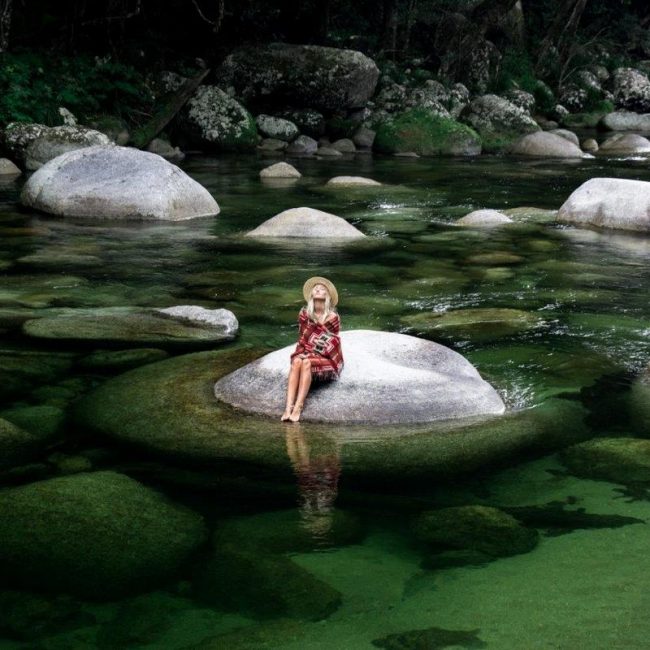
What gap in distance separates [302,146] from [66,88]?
4.55 m

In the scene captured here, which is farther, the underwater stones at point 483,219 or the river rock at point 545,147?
the river rock at point 545,147

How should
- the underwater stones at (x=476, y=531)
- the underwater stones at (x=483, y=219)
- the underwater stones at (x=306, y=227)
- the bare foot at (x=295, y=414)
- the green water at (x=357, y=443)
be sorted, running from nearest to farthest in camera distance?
the green water at (x=357, y=443) → the underwater stones at (x=476, y=531) → the bare foot at (x=295, y=414) → the underwater stones at (x=306, y=227) → the underwater stones at (x=483, y=219)

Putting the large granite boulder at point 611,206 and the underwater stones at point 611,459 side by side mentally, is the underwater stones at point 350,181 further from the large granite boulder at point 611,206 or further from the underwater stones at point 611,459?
the underwater stones at point 611,459

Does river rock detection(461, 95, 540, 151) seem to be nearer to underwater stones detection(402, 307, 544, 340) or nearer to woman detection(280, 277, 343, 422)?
underwater stones detection(402, 307, 544, 340)

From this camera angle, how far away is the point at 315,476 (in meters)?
3.95

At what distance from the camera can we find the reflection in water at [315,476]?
3.59 metres

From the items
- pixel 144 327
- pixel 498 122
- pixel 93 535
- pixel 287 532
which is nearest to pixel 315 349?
pixel 287 532

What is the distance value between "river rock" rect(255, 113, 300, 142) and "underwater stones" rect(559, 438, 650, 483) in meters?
15.6

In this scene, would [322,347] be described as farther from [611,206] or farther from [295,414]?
[611,206]

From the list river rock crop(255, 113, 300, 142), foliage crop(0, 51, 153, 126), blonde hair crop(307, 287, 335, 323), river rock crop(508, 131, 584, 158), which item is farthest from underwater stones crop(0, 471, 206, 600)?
river rock crop(508, 131, 584, 158)

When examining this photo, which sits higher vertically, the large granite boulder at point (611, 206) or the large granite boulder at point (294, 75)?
the large granite boulder at point (294, 75)

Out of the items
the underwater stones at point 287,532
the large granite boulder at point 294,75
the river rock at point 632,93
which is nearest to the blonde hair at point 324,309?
the underwater stones at point 287,532

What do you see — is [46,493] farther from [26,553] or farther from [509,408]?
[509,408]

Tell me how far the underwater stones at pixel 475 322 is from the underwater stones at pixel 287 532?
2698mm
